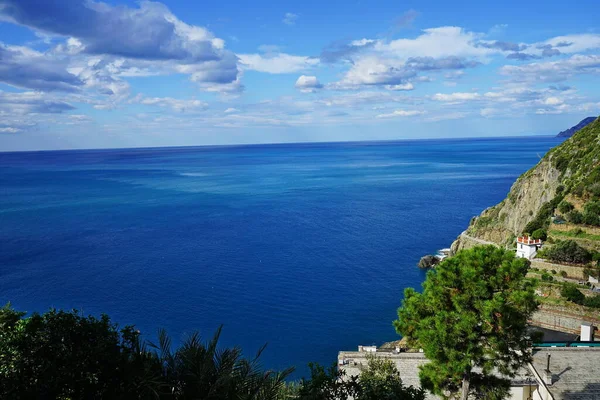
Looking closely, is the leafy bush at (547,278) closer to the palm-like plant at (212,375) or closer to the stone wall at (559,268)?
the stone wall at (559,268)

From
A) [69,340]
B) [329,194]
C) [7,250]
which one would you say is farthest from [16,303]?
[329,194]

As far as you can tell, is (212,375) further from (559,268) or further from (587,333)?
(559,268)

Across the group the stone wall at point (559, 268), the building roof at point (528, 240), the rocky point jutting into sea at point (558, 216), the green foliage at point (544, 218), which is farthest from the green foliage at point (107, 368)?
the green foliage at point (544, 218)

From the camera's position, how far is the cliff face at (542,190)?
1869 inches

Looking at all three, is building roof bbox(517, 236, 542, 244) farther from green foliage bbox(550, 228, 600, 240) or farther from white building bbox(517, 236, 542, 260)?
green foliage bbox(550, 228, 600, 240)

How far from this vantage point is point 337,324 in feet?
137

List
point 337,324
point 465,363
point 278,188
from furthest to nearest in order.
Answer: point 278,188 → point 337,324 → point 465,363

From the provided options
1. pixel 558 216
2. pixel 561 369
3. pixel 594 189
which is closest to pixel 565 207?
pixel 558 216

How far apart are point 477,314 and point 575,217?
101 ft

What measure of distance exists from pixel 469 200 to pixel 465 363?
93.4m

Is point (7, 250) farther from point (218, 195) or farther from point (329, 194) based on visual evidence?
point (329, 194)

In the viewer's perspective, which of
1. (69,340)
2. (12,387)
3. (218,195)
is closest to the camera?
(12,387)

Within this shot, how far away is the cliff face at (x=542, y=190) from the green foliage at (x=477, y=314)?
114 feet

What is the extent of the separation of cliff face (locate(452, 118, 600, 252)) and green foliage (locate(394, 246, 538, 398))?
34603 millimetres
